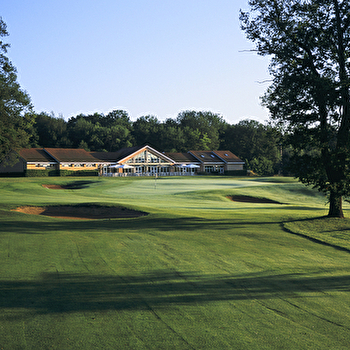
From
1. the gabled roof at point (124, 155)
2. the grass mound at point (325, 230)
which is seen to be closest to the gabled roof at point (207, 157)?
the gabled roof at point (124, 155)

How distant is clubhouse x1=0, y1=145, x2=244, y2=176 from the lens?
271 ft

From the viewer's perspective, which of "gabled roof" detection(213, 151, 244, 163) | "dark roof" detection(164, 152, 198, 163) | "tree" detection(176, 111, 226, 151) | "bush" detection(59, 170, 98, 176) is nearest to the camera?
"bush" detection(59, 170, 98, 176)

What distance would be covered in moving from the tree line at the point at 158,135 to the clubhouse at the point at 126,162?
5.17 metres

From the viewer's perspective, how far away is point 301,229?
1619 centimetres

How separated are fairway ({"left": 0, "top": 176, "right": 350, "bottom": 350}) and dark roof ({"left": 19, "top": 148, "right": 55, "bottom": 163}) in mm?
72061

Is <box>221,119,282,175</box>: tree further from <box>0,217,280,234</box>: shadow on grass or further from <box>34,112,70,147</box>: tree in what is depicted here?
<box>0,217,280,234</box>: shadow on grass

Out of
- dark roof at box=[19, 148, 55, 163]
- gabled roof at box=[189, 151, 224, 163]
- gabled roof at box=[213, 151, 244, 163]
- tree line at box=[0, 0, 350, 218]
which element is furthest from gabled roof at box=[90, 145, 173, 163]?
tree line at box=[0, 0, 350, 218]

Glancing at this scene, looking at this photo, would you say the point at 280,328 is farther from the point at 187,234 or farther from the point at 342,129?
the point at 342,129

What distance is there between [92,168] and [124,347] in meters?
88.0

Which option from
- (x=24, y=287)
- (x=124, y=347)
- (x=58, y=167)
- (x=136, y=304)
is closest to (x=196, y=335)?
(x=124, y=347)

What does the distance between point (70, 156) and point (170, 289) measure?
85.6m

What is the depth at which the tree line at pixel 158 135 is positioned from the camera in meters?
108

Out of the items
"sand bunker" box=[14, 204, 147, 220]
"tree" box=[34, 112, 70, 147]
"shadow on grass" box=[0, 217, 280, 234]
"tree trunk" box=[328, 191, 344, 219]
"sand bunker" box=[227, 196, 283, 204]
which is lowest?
"sand bunker" box=[227, 196, 283, 204]

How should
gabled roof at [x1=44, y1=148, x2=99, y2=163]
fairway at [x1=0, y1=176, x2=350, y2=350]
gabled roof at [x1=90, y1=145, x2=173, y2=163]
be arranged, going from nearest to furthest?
1. fairway at [x1=0, y1=176, x2=350, y2=350]
2. gabled roof at [x1=44, y1=148, x2=99, y2=163]
3. gabled roof at [x1=90, y1=145, x2=173, y2=163]
